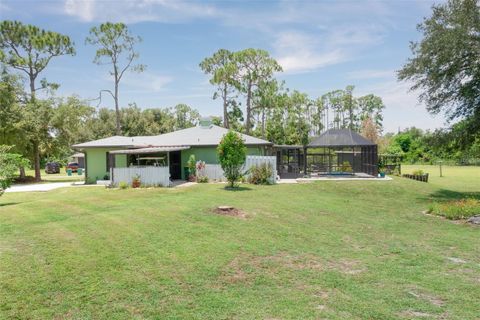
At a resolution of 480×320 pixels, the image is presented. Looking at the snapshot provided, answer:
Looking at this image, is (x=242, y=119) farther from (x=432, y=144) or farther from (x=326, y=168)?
(x=432, y=144)

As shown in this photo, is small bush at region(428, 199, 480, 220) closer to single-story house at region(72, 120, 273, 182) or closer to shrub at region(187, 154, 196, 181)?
single-story house at region(72, 120, 273, 182)

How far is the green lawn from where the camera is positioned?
495cm

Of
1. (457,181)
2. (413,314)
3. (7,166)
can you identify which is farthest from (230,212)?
(457,181)

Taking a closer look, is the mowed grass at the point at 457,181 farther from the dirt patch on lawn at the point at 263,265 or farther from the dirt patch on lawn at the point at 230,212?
the dirt patch on lawn at the point at 263,265

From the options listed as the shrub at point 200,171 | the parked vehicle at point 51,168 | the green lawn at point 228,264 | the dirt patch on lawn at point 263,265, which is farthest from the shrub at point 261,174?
the parked vehicle at point 51,168

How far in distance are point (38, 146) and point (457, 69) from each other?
2954 centimetres

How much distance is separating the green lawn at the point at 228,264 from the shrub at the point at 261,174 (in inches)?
323

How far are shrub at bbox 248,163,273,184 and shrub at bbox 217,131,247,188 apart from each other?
2.51 m

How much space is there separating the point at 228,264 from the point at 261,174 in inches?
560

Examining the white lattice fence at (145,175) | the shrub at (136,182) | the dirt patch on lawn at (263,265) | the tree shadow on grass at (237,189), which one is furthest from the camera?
the white lattice fence at (145,175)

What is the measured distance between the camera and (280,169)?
28188mm

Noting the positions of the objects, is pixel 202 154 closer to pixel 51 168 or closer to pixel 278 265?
Answer: pixel 278 265

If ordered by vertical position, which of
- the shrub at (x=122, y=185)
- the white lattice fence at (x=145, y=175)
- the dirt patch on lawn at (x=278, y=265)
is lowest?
the dirt patch on lawn at (x=278, y=265)

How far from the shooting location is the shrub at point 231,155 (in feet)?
59.8
